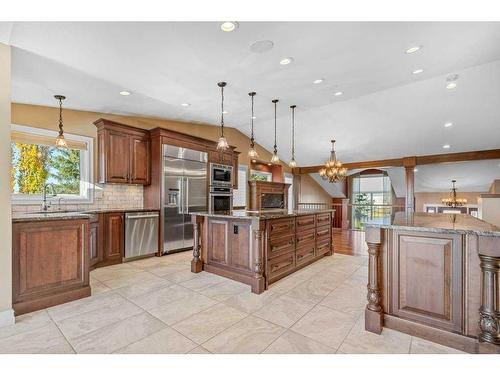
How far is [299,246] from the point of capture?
382cm

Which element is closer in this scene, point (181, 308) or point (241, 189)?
point (181, 308)

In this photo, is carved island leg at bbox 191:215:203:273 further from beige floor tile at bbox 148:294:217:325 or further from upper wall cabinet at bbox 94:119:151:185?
upper wall cabinet at bbox 94:119:151:185

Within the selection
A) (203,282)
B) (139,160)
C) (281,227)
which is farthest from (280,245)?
(139,160)

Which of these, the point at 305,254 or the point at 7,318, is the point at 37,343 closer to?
the point at 7,318

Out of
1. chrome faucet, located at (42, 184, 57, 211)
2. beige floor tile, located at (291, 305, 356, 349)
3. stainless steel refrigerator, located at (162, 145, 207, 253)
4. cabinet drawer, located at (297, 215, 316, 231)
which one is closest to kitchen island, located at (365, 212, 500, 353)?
beige floor tile, located at (291, 305, 356, 349)

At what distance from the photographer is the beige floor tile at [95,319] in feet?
7.06

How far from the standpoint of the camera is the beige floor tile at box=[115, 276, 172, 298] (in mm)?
2984

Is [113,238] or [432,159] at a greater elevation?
[432,159]

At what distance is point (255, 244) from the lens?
10.1ft

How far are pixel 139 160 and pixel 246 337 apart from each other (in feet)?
12.8

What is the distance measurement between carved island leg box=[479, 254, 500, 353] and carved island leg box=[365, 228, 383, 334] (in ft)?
2.12
